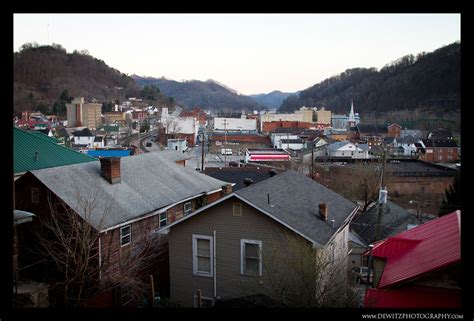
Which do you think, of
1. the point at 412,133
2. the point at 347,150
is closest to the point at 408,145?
the point at 412,133

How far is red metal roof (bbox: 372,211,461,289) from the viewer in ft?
16.1

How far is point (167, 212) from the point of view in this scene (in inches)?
384

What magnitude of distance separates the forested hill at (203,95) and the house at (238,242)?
27.2 m

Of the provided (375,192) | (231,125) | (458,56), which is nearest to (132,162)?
(458,56)

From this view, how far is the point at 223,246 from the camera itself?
7152 millimetres

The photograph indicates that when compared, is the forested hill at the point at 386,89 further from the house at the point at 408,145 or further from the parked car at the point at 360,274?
the parked car at the point at 360,274

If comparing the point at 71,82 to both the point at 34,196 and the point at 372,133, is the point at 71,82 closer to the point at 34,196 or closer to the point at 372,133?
the point at 34,196

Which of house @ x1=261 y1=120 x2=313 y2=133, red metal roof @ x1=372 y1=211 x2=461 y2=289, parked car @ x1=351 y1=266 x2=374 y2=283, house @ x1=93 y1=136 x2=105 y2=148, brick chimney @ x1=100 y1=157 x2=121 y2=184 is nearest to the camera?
red metal roof @ x1=372 y1=211 x2=461 y2=289

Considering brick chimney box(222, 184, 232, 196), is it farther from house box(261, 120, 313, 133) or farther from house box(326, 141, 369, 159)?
house box(261, 120, 313, 133)

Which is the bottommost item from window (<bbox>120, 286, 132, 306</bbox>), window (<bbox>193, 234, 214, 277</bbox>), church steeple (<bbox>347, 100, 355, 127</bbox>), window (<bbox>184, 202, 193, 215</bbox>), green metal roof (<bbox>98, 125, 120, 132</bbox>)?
window (<bbox>120, 286, 132, 306</bbox>)

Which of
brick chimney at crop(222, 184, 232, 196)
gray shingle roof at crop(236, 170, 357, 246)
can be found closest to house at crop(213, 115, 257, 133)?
brick chimney at crop(222, 184, 232, 196)

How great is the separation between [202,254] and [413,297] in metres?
3.58

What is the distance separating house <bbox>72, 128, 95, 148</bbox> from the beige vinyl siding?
53.4 ft
